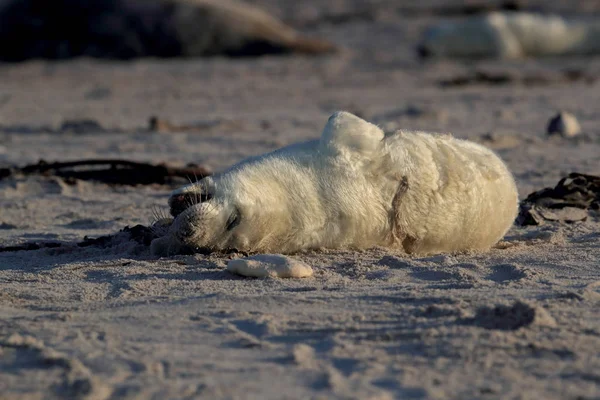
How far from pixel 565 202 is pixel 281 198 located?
1.81 metres

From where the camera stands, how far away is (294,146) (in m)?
4.11

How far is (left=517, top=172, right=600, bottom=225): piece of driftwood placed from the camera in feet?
16.2

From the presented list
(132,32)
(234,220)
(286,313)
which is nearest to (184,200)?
(234,220)

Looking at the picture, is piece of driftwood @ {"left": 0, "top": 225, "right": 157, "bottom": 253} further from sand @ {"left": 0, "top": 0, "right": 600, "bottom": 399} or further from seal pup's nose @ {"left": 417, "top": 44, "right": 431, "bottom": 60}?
seal pup's nose @ {"left": 417, "top": 44, "right": 431, "bottom": 60}

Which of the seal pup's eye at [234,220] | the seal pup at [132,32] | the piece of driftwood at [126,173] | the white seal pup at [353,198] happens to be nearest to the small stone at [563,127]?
the piece of driftwood at [126,173]

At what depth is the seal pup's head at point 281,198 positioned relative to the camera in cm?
378

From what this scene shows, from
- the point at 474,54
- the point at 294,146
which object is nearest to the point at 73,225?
the point at 294,146

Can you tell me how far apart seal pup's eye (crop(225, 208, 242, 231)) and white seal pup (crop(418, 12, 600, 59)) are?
10.5 m

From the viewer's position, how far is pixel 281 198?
153 inches

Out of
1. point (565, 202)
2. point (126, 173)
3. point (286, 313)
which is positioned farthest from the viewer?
point (126, 173)

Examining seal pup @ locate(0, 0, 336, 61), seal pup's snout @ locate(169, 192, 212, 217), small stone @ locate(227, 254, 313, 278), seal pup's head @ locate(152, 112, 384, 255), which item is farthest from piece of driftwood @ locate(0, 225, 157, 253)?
seal pup @ locate(0, 0, 336, 61)

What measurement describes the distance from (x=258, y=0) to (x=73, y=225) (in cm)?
1731

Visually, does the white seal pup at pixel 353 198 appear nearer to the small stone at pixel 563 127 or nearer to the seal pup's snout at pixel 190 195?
the seal pup's snout at pixel 190 195

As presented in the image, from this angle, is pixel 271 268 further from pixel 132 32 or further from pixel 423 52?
pixel 132 32
